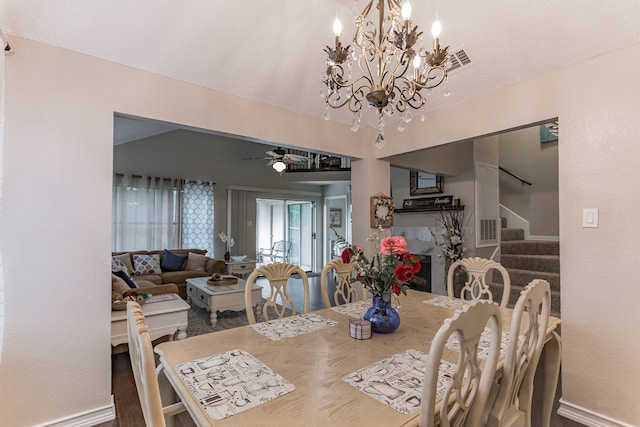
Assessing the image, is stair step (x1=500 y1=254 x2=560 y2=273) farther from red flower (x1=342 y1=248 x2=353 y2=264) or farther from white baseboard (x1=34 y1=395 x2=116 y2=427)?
white baseboard (x1=34 y1=395 x2=116 y2=427)

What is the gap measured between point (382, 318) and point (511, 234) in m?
4.54

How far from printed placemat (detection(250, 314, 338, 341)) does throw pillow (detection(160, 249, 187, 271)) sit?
174 inches

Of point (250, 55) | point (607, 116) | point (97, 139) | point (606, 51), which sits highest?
point (250, 55)

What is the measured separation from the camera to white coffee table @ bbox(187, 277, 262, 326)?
383cm

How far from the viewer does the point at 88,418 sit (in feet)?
6.20

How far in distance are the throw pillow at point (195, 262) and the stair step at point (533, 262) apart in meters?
5.07

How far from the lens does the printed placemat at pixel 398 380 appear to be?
3.20 ft

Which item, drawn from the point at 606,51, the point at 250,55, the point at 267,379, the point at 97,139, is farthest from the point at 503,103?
the point at 97,139

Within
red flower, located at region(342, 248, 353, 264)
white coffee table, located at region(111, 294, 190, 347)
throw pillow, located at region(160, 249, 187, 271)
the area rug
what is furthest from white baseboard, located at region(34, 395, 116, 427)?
throw pillow, located at region(160, 249, 187, 271)

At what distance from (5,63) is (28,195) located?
2.45 ft

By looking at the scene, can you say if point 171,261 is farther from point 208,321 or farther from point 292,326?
point 292,326

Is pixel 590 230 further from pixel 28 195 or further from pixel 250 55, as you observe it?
pixel 28 195

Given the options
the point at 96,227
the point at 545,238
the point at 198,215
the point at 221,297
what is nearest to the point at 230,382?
the point at 96,227

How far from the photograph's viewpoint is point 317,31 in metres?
2.34
